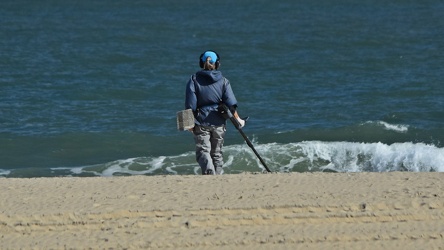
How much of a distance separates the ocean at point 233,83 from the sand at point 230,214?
5161 mm

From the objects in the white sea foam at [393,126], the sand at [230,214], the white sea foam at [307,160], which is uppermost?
the sand at [230,214]

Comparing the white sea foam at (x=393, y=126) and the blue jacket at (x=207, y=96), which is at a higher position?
the blue jacket at (x=207, y=96)

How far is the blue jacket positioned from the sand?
2.59 feet

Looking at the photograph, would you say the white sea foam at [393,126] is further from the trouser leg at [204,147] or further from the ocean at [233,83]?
the trouser leg at [204,147]

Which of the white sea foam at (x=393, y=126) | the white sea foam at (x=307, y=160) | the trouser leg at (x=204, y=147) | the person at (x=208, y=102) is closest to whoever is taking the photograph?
the person at (x=208, y=102)

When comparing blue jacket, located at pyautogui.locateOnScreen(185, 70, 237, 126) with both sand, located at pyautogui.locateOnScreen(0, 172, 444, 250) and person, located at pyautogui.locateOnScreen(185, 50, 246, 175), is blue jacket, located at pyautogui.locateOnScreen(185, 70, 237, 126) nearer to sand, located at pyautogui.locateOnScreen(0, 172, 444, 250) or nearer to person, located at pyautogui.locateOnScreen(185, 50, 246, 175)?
person, located at pyautogui.locateOnScreen(185, 50, 246, 175)

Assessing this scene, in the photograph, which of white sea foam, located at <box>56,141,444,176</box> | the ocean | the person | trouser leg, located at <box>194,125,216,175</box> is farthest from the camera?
the ocean

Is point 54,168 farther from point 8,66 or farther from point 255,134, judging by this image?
point 8,66

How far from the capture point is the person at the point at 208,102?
1062 cm

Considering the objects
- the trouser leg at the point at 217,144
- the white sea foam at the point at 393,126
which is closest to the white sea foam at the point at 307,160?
the white sea foam at the point at 393,126

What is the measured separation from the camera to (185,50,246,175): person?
10.6 meters

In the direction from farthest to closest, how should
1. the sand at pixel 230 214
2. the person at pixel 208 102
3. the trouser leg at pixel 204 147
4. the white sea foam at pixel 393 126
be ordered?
the white sea foam at pixel 393 126 → the trouser leg at pixel 204 147 → the person at pixel 208 102 → the sand at pixel 230 214

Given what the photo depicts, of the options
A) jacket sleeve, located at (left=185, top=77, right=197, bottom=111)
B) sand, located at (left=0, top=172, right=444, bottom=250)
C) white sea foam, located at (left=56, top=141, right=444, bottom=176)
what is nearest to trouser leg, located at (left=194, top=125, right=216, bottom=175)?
jacket sleeve, located at (left=185, top=77, right=197, bottom=111)

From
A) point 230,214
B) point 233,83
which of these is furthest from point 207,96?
point 233,83
